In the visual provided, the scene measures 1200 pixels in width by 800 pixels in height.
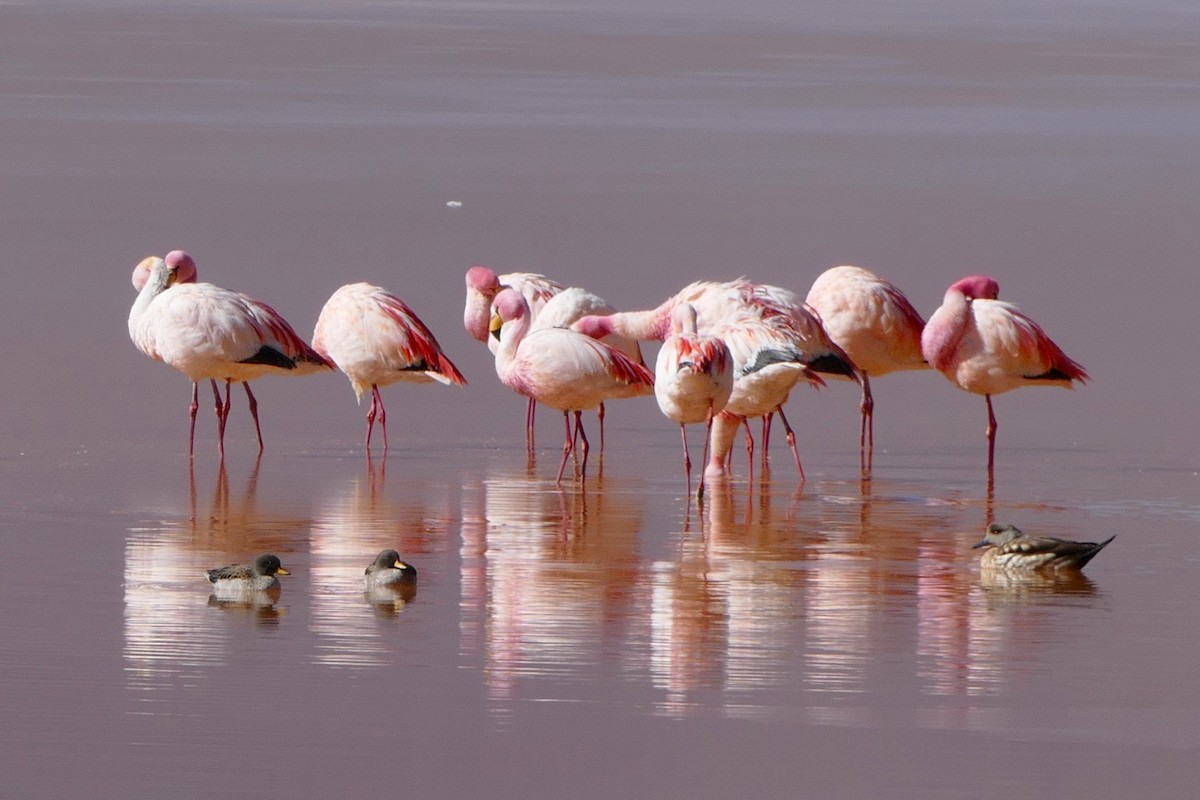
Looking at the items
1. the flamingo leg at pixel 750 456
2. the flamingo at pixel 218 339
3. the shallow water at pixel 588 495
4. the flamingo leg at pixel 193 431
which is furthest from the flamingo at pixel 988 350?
the flamingo leg at pixel 193 431

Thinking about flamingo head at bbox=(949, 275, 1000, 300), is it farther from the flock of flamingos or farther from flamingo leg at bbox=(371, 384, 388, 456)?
flamingo leg at bbox=(371, 384, 388, 456)

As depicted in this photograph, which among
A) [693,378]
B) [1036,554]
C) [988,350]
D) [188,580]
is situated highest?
[988,350]

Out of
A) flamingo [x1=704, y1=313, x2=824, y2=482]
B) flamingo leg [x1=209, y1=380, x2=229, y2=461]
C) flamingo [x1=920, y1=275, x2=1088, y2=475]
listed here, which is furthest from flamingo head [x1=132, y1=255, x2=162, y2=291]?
flamingo [x1=920, y1=275, x2=1088, y2=475]

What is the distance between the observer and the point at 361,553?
830cm

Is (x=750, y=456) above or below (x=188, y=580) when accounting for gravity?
above

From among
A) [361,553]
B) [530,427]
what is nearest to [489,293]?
[530,427]

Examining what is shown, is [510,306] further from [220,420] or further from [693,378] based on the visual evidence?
[693,378]

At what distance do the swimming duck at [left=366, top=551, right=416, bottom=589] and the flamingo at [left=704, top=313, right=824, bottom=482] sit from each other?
304cm

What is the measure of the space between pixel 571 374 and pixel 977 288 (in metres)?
2.46

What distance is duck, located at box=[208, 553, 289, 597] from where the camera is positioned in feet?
24.1

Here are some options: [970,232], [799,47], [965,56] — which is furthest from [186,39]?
[970,232]

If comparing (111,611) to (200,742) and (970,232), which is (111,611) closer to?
(200,742)

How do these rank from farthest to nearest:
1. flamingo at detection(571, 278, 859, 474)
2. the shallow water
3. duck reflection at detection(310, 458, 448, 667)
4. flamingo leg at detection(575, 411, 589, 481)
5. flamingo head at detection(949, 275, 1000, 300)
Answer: flamingo head at detection(949, 275, 1000, 300)
flamingo at detection(571, 278, 859, 474)
flamingo leg at detection(575, 411, 589, 481)
duck reflection at detection(310, 458, 448, 667)
the shallow water

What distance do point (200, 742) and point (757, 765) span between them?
4.58 ft
